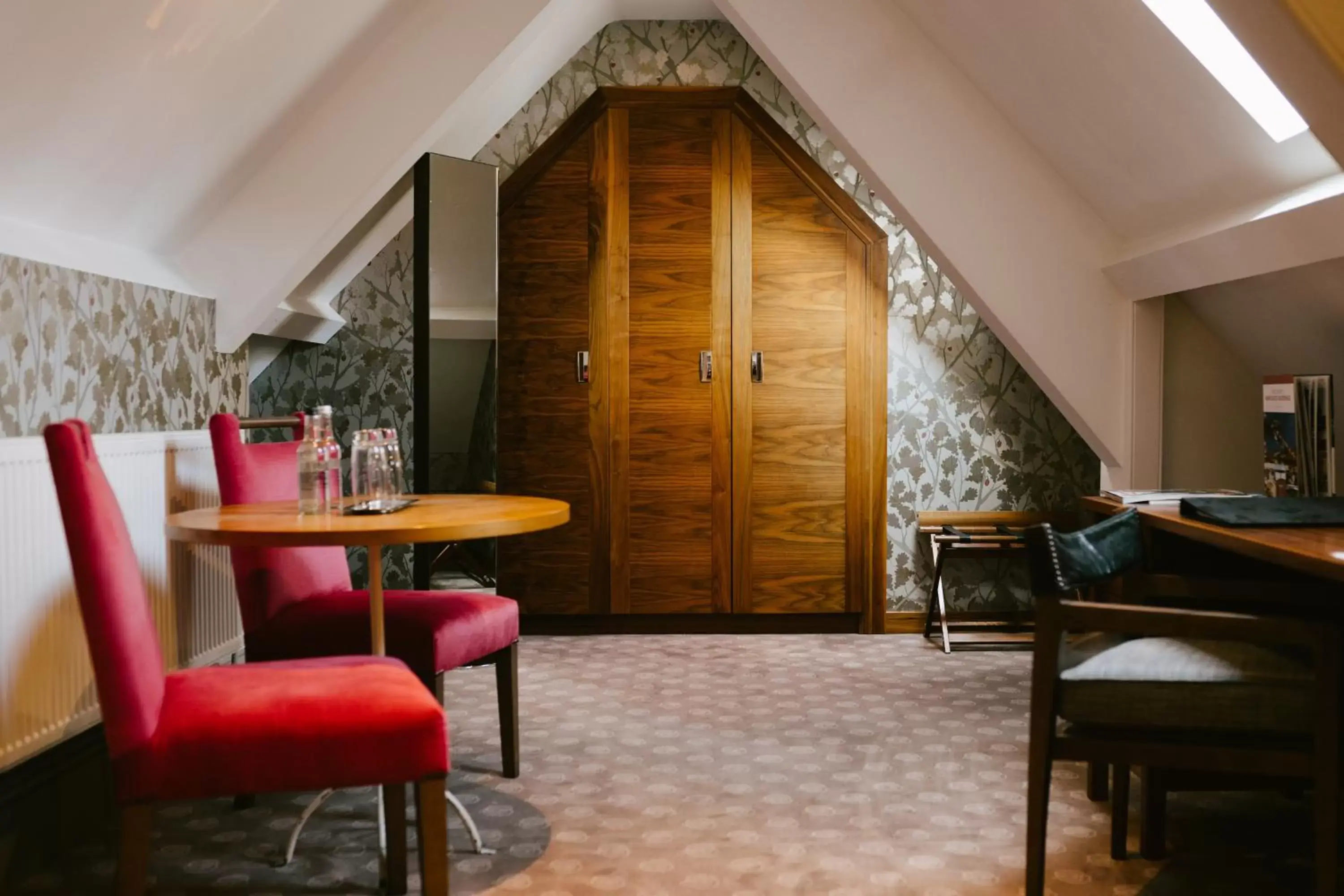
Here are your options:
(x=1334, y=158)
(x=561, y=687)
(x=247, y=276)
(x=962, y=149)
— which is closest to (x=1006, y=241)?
(x=962, y=149)

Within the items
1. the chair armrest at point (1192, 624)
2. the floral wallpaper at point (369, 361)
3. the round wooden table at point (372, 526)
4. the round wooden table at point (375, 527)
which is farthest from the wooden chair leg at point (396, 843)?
the floral wallpaper at point (369, 361)

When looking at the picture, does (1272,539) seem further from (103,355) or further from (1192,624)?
(103,355)

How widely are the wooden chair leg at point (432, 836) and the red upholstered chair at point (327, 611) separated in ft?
2.32

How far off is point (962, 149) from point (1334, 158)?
5.17 ft

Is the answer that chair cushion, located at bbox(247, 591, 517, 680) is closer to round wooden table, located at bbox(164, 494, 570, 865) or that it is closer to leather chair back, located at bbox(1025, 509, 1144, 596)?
round wooden table, located at bbox(164, 494, 570, 865)

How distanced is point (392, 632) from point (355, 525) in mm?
567

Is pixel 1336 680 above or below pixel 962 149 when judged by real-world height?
below

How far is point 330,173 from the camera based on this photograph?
12.4 feet

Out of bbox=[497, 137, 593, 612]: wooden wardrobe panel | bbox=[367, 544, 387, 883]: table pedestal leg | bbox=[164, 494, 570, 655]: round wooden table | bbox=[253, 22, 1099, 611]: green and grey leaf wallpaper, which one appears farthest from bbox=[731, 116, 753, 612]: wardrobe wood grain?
bbox=[367, 544, 387, 883]: table pedestal leg

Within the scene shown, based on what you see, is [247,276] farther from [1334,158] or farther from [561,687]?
[1334,158]

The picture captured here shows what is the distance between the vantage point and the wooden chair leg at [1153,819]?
2.46 metres

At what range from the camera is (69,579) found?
103 inches

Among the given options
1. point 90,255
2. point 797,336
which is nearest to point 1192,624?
point 90,255

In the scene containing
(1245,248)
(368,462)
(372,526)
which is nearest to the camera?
(372,526)
